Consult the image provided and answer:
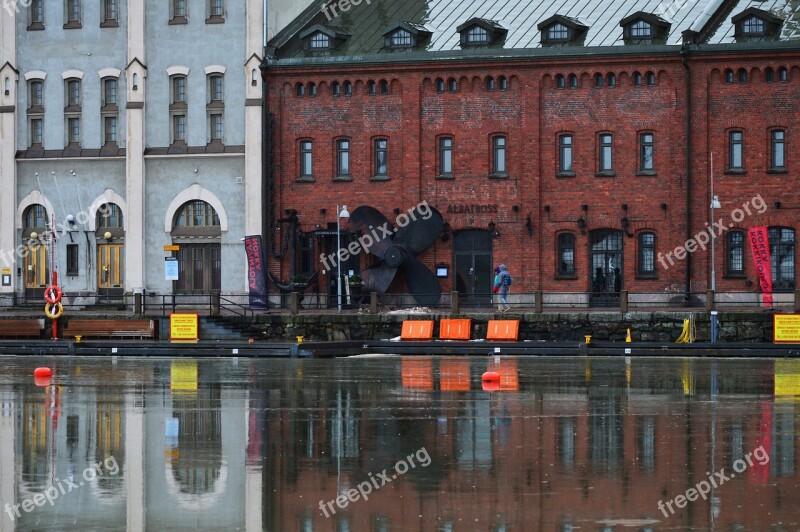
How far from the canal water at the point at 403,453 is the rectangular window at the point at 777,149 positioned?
19499 mm

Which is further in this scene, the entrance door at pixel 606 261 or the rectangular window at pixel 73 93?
the rectangular window at pixel 73 93

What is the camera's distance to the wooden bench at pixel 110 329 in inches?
1996

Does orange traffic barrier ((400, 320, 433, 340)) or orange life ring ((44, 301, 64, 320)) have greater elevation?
orange life ring ((44, 301, 64, 320))

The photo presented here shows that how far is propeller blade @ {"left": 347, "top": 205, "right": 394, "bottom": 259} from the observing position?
55.7 meters

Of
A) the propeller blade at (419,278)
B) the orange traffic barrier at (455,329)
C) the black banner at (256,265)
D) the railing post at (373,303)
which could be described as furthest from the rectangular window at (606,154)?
the black banner at (256,265)

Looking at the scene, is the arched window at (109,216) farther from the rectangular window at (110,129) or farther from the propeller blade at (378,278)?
the propeller blade at (378,278)

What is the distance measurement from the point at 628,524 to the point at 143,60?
46122mm

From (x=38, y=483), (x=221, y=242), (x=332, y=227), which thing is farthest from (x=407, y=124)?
(x=38, y=483)

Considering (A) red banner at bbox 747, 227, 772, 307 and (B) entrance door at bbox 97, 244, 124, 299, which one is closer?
(A) red banner at bbox 747, 227, 772, 307

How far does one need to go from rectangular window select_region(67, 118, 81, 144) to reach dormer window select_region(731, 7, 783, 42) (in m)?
24.9

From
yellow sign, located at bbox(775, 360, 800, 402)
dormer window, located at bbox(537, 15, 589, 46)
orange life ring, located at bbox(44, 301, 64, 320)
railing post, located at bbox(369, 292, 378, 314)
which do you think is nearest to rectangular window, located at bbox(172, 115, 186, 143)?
orange life ring, located at bbox(44, 301, 64, 320)

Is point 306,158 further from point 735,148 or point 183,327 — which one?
point 735,148

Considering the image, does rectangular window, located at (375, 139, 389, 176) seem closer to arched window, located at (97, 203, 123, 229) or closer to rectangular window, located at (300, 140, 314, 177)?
rectangular window, located at (300, 140, 314, 177)

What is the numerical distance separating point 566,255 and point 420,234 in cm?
526
